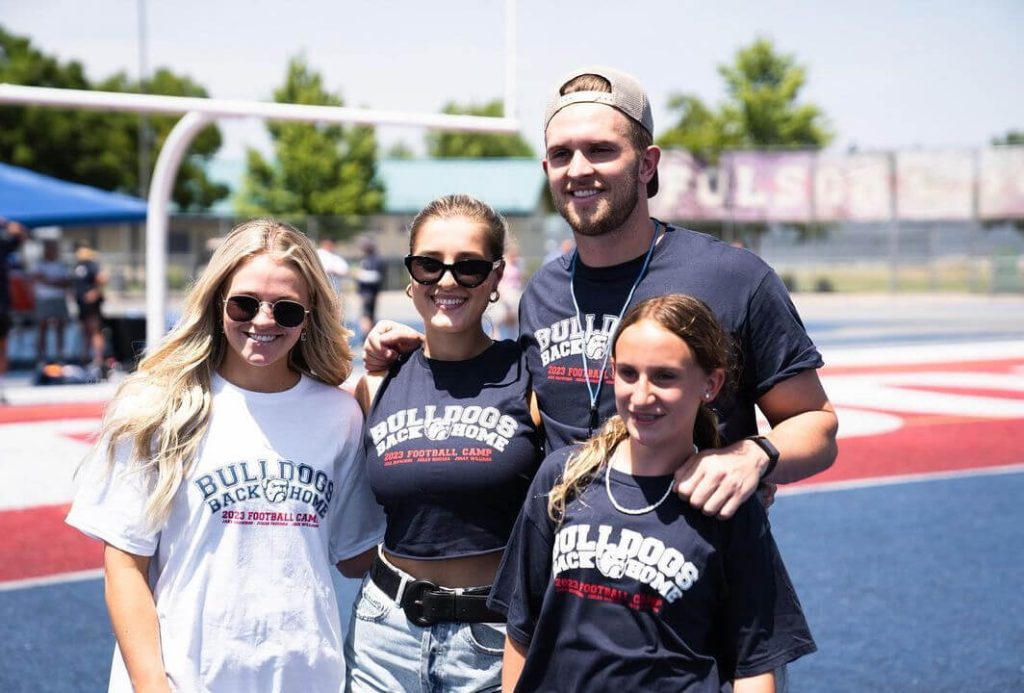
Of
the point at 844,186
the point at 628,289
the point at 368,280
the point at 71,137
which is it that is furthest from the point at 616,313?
the point at 71,137

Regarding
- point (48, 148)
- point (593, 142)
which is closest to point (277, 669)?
point (593, 142)

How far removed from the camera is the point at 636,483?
2.17m

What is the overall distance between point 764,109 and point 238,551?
2013 inches

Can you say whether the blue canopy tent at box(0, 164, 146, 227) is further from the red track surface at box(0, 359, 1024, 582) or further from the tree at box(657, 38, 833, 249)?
the tree at box(657, 38, 833, 249)

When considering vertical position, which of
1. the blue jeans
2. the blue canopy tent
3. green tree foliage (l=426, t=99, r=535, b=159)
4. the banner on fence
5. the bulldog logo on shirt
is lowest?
the blue jeans

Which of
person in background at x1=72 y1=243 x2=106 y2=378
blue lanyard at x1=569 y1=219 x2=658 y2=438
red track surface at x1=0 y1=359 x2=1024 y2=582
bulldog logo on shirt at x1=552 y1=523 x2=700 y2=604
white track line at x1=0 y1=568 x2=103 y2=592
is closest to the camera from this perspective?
bulldog logo on shirt at x1=552 y1=523 x2=700 y2=604

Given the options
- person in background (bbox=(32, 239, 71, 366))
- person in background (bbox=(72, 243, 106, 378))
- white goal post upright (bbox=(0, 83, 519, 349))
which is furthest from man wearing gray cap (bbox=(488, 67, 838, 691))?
person in background (bbox=(32, 239, 71, 366))

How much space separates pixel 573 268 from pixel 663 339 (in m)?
0.64

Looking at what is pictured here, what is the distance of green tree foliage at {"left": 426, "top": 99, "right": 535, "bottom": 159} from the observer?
3740 inches

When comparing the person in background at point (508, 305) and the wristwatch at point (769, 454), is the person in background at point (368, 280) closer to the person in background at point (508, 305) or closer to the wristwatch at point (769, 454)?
the person in background at point (508, 305)

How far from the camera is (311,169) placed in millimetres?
53469

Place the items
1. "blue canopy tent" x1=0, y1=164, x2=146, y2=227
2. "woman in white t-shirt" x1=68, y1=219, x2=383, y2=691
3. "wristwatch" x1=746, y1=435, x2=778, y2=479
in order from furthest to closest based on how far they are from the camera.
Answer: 1. "blue canopy tent" x1=0, y1=164, x2=146, y2=227
2. "woman in white t-shirt" x1=68, y1=219, x2=383, y2=691
3. "wristwatch" x1=746, y1=435, x2=778, y2=479

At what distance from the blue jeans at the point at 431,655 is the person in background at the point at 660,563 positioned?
34 cm

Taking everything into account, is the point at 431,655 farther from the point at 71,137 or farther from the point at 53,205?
the point at 71,137
